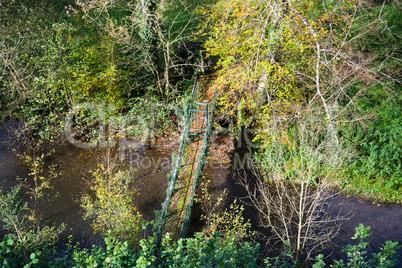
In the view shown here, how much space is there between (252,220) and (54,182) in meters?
7.48

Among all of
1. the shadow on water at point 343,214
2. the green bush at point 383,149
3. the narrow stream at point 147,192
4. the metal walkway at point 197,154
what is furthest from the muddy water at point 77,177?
the green bush at point 383,149

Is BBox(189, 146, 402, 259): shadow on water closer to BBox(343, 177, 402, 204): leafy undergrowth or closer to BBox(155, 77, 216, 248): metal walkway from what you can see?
BBox(343, 177, 402, 204): leafy undergrowth

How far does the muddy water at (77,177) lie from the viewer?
9.98m

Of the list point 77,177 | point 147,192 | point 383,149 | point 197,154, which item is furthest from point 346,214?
point 77,177

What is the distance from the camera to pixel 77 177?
39.2ft

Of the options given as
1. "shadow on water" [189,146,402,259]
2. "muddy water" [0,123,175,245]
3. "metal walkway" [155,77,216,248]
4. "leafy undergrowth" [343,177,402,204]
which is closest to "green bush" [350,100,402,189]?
"leafy undergrowth" [343,177,402,204]

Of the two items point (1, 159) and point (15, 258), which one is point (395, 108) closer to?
point (15, 258)

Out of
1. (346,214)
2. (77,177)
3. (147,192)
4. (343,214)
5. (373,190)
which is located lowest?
(343,214)

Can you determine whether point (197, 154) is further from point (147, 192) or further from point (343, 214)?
point (343, 214)

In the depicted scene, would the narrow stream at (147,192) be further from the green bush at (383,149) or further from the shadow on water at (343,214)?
the green bush at (383,149)

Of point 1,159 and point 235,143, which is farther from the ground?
point 1,159

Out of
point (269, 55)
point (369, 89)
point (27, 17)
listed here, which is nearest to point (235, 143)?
point (269, 55)

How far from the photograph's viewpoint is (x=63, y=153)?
1326cm

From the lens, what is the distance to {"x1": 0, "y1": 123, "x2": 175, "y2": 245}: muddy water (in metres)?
9.98
